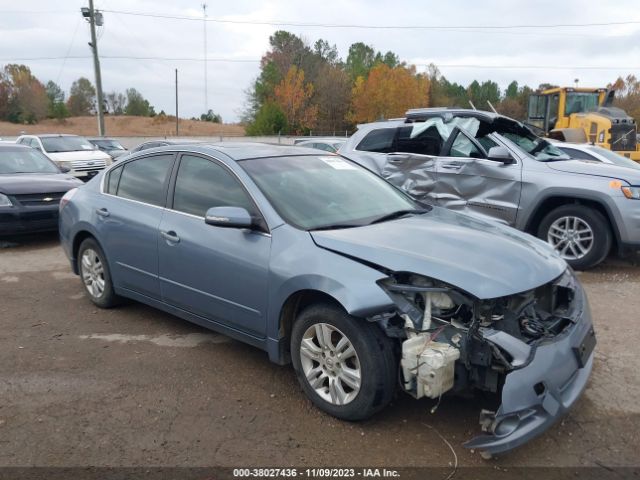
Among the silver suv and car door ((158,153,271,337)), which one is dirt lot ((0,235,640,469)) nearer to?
car door ((158,153,271,337))

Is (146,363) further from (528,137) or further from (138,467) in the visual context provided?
(528,137)

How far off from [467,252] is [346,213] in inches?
38.3

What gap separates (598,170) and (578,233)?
2.60 ft

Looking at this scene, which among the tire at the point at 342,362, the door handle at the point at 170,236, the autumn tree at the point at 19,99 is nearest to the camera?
the tire at the point at 342,362

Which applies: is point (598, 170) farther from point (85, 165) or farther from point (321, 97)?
point (321, 97)

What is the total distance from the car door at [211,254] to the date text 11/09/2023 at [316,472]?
96 cm

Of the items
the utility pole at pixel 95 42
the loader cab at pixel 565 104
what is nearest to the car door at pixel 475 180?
the loader cab at pixel 565 104

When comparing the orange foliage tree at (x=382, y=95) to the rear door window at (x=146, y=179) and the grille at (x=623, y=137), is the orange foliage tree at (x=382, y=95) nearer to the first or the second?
the grille at (x=623, y=137)

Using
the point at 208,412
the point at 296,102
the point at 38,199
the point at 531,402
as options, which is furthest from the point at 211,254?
the point at 296,102

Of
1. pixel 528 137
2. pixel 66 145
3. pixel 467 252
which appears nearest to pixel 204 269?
pixel 467 252

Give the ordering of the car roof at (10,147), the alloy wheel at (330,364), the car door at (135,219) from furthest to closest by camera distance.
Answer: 1. the car roof at (10,147)
2. the car door at (135,219)
3. the alloy wheel at (330,364)

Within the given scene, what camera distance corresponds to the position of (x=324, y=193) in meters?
3.90

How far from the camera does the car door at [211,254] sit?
349 centimetres

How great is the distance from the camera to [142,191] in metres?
4.56
